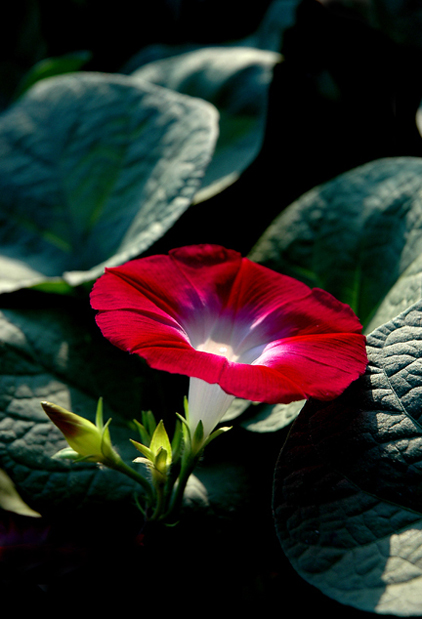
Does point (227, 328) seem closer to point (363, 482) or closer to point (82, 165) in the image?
point (363, 482)

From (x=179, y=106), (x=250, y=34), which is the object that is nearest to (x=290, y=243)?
(x=179, y=106)

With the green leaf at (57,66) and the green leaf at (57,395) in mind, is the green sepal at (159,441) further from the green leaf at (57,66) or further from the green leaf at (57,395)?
the green leaf at (57,66)

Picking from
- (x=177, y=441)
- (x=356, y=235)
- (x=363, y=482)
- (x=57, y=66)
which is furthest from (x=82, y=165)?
(x=363, y=482)

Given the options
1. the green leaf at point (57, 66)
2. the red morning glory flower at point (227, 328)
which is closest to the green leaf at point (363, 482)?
the red morning glory flower at point (227, 328)

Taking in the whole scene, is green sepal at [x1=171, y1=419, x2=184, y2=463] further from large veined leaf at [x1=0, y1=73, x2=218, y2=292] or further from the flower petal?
large veined leaf at [x1=0, y1=73, x2=218, y2=292]

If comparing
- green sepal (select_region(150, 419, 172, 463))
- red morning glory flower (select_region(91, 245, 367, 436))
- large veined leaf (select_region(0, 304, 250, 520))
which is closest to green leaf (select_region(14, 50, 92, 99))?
large veined leaf (select_region(0, 304, 250, 520))
